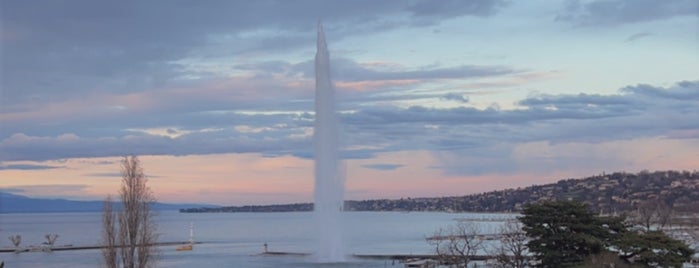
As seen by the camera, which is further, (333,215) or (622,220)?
(333,215)

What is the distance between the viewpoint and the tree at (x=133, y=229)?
36.1 metres

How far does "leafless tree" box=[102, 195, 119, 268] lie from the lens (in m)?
36.0

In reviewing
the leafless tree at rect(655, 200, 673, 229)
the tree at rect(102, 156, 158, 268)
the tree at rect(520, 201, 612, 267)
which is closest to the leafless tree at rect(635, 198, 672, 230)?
the leafless tree at rect(655, 200, 673, 229)

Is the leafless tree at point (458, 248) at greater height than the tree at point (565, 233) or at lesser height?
lesser

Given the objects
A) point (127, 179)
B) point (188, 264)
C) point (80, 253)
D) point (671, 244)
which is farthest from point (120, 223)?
point (80, 253)

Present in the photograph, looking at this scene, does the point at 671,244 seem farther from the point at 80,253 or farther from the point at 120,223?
the point at 80,253

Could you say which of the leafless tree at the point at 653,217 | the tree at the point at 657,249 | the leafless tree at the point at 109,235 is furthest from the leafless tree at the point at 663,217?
the leafless tree at the point at 109,235

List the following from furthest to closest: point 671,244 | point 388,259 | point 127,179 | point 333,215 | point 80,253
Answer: point 80,253, point 388,259, point 333,215, point 127,179, point 671,244

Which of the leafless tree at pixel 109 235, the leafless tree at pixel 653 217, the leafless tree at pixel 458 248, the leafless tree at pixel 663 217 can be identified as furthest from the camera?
the leafless tree at pixel 663 217

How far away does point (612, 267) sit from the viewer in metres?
33.7

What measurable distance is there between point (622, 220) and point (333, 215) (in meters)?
27.9

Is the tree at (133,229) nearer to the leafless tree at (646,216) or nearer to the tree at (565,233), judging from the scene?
the tree at (565,233)

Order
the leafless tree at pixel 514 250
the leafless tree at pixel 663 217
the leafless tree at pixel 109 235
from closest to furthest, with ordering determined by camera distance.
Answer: the leafless tree at pixel 109 235 < the leafless tree at pixel 514 250 < the leafless tree at pixel 663 217

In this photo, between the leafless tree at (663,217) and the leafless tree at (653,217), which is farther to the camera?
the leafless tree at (663,217)
